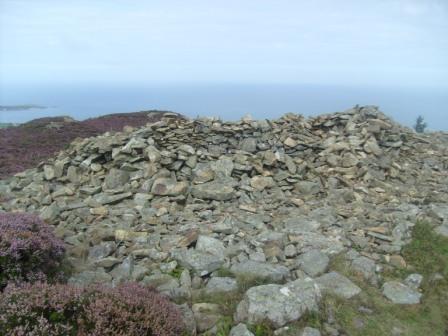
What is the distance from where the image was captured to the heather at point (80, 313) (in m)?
4.52

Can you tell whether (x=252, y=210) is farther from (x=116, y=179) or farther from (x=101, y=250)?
(x=116, y=179)

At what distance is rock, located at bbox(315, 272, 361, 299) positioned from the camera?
663 centimetres

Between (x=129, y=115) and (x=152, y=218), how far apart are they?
2331cm

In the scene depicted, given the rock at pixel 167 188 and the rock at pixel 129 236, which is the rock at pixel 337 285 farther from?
the rock at pixel 167 188

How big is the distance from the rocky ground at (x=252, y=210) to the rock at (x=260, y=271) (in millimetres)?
22

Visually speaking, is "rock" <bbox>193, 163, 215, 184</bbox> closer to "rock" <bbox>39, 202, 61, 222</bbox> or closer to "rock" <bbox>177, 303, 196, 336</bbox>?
"rock" <bbox>39, 202, 61, 222</bbox>

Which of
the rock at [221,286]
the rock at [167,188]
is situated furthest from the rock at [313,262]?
the rock at [167,188]

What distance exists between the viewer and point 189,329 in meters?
5.63

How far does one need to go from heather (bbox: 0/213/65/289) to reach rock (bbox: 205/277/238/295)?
2.35 m

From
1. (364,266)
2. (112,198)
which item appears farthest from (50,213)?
(364,266)

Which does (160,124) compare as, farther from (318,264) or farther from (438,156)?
(438,156)

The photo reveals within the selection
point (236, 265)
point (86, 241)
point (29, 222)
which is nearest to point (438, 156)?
point (236, 265)

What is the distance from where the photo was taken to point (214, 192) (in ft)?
33.6

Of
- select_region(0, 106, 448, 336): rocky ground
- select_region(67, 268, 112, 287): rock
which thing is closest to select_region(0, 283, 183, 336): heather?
select_region(0, 106, 448, 336): rocky ground
